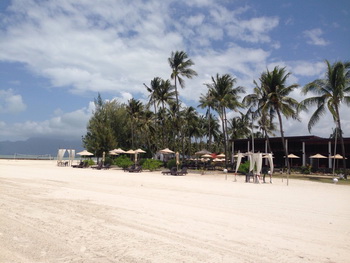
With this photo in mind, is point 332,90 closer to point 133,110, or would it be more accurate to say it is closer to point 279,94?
point 279,94

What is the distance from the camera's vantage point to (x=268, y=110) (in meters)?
37.2

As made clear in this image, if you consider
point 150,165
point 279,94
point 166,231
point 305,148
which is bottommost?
point 166,231

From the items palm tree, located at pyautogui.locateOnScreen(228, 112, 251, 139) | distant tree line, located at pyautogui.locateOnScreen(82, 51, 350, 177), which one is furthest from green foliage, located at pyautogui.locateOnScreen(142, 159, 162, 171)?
palm tree, located at pyautogui.locateOnScreen(228, 112, 251, 139)

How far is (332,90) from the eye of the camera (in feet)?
91.3

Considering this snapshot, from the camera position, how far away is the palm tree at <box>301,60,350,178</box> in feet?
88.9

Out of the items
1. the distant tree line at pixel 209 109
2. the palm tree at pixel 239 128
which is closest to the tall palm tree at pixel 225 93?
the distant tree line at pixel 209 109

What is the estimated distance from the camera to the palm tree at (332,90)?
27.1 meters

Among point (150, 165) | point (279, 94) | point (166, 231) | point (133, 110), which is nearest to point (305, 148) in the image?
point (279, 94)

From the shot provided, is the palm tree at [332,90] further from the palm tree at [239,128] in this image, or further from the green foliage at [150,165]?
the palm tree at [239,128]

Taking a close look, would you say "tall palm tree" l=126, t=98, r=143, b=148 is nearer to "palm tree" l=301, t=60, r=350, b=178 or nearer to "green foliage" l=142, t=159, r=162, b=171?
"green foliage" l=142, t=159, r=162, b=171

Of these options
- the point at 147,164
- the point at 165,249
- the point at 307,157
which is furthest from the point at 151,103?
the point at 165,249

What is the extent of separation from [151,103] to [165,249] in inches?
1661

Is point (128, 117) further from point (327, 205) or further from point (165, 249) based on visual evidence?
point (165, 249)

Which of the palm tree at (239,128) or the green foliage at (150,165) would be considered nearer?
the green foliage at (150,165)
